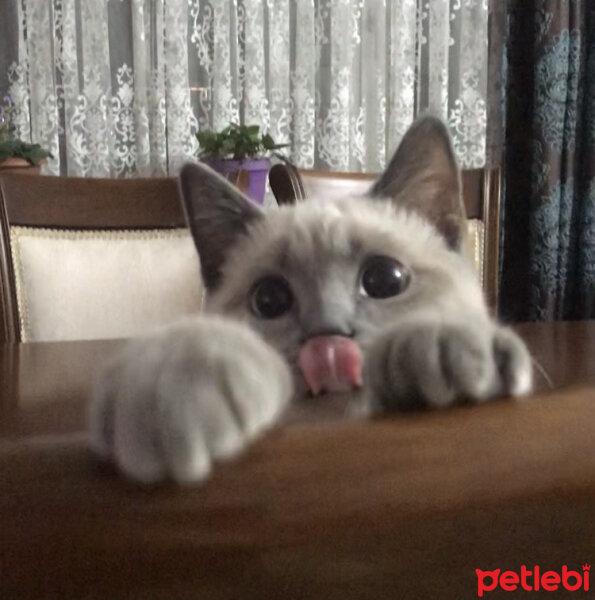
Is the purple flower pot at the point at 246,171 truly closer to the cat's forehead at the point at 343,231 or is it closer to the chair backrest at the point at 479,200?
the chair backrest at the point at 479,200

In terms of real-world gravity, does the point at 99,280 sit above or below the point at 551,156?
below

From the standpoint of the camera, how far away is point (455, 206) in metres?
0.78

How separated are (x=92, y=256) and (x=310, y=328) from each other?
93 centimetres

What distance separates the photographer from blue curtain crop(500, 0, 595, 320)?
194 centimetres

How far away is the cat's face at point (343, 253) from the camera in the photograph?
604mm

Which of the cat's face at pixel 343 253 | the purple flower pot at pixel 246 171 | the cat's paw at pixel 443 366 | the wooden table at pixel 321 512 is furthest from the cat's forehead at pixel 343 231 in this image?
the purple flower pot at pixel 246 171

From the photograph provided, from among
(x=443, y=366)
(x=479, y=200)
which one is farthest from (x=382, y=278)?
(x=479, y=200)

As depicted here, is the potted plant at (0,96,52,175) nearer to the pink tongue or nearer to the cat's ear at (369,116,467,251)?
the cat's ear at (369,116,467,251)

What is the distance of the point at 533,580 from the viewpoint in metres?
0.30

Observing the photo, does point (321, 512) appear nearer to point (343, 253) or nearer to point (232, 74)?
point (343, 253)

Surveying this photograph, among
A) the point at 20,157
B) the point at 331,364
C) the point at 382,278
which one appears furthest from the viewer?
the point at 20,157

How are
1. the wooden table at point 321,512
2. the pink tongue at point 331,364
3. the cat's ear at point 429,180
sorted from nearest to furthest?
the wooden table at point 321,512
the pink tongue at point 331,364
the cat's ear at point 429,180

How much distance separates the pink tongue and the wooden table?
0.50 feet

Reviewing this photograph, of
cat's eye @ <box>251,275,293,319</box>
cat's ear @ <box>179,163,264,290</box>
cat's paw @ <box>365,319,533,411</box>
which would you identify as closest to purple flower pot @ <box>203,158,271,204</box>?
cat's ear @ <box>179,163,264,290</box>
